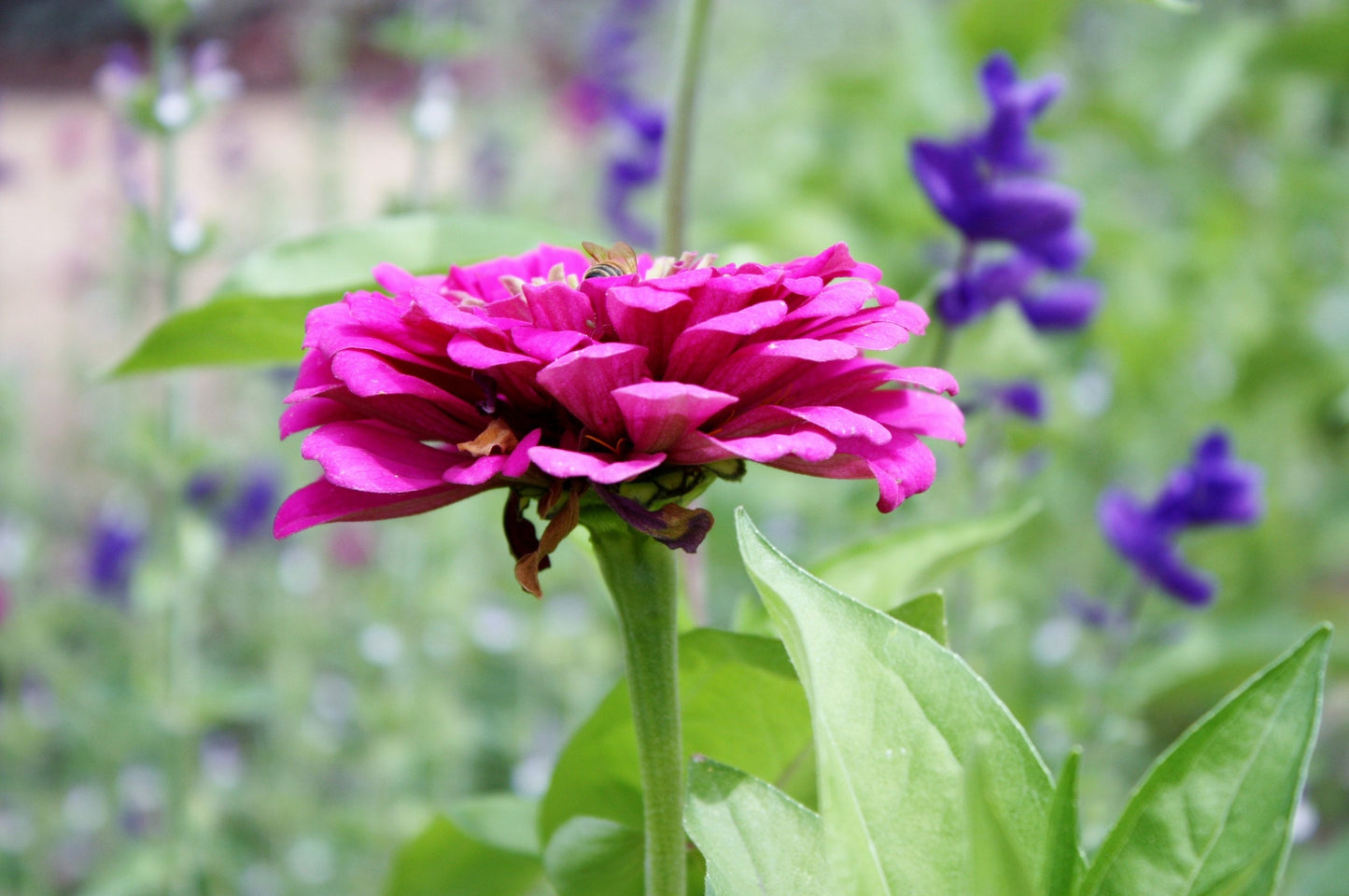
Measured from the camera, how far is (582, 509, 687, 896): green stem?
0.31m

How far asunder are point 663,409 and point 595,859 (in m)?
0.18

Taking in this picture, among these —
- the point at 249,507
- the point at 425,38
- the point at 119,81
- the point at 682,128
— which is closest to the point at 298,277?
the point at 682,128

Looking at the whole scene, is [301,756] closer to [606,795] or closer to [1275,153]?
[606,795]

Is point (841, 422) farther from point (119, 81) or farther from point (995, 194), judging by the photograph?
point (119, 81)

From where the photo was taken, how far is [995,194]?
0.56 meters

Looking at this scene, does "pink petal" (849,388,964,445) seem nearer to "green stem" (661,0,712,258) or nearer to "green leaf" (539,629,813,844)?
"green leaf" (539,629,813,844)

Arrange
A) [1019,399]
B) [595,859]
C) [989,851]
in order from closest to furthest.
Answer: [989,851] < [595,859] < [1019,399]

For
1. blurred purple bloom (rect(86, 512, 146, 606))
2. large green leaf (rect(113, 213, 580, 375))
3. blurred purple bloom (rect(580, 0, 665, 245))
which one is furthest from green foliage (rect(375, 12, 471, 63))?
blurred purple bloom (rect(86, 512, 146, 606))

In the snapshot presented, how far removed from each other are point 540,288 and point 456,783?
942 mm

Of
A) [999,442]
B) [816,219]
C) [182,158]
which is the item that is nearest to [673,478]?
[999,442]

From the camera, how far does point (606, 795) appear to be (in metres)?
0.40

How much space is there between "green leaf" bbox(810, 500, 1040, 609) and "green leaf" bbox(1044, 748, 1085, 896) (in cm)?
15

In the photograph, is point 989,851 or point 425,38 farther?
point 425,38

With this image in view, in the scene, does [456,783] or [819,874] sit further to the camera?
[456,783]
